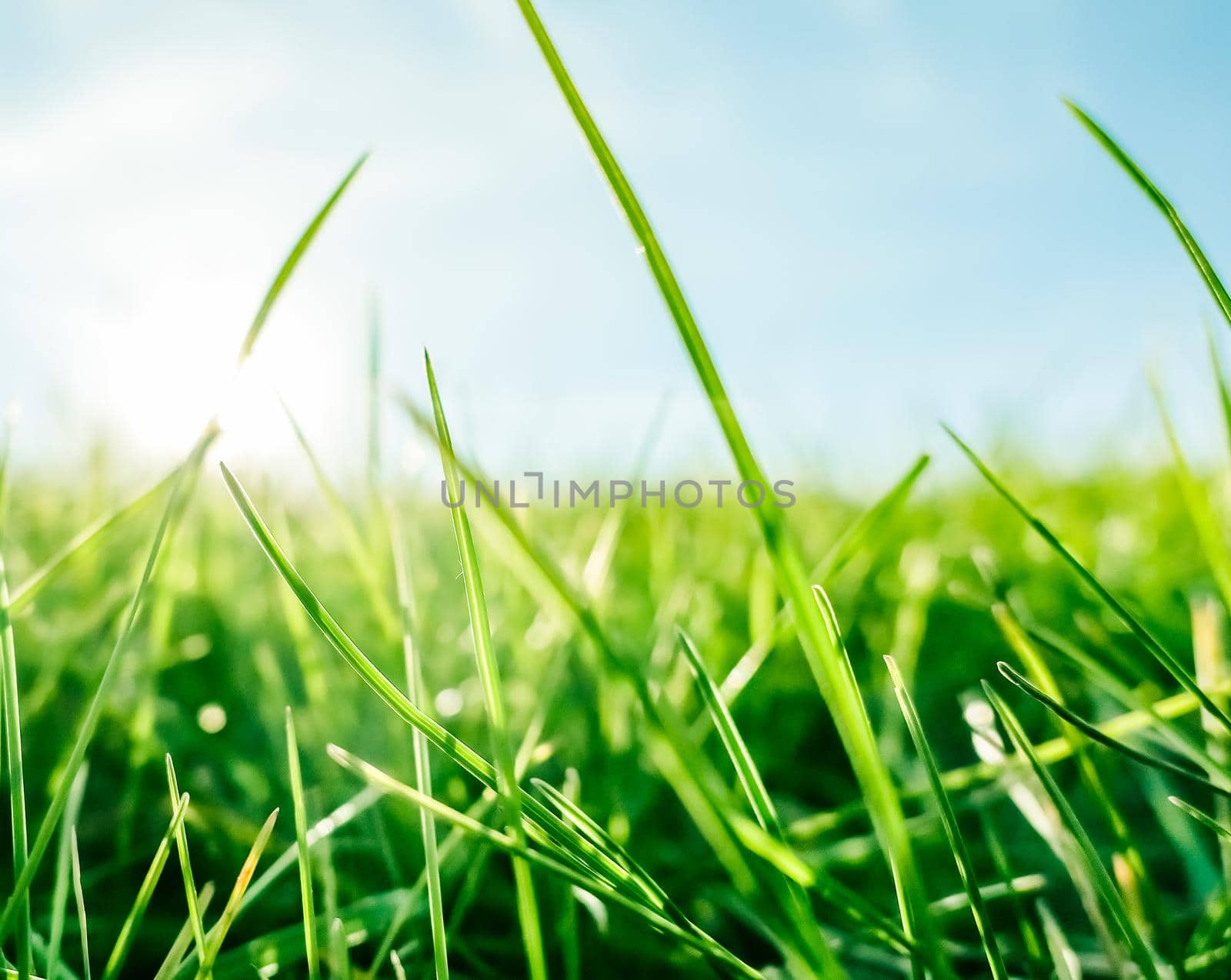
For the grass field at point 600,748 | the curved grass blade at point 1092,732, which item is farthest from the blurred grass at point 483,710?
the curved grass blade at point 1092,732

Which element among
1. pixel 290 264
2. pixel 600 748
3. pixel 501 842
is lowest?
pixel 600 748

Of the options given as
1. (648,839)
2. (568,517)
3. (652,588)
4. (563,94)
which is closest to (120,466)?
(568,517)

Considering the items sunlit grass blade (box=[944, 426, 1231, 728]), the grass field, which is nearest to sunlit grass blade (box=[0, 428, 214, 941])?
the grass field

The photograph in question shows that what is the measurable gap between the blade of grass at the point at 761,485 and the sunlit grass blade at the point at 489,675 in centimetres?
7

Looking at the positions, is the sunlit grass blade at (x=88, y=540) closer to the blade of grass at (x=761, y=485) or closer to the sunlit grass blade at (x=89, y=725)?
the sunlit grass blade at (x=89, y=725)

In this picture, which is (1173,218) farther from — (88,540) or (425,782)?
(88,540)

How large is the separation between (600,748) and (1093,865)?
30 centimetres

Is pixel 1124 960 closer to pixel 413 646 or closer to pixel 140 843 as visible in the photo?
pixel 413 646

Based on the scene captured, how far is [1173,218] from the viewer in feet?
0.81

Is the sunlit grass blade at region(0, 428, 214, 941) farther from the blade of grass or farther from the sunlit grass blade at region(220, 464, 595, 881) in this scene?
the blade of grass

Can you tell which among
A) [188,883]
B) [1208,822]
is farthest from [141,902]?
[1208,822]

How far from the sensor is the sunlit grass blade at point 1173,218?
0.24m

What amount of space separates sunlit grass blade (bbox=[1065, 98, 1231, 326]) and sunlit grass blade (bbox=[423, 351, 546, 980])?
0.21m

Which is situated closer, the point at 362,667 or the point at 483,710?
the point at 362,667
